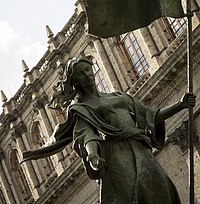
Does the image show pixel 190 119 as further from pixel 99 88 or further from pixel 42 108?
pixel 42 108

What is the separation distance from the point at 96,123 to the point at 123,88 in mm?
15656

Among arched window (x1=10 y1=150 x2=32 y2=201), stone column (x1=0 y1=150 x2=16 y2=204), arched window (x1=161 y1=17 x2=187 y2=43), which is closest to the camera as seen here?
arched window (x1=161 y1=17 x2=187 y2=43)

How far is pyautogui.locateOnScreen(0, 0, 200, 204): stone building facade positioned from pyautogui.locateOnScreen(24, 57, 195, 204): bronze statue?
1199 cm

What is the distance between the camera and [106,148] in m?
4.81

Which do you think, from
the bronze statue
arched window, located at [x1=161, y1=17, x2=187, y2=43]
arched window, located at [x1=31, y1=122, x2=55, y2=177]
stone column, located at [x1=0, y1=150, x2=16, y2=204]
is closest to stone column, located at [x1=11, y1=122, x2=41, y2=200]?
arched window, located at [x1=31, y1=122, x2=55, y2=177]

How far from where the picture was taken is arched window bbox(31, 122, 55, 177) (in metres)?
24.6

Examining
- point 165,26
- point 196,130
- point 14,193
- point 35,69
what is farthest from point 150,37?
point 14,193

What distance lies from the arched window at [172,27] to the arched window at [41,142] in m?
7.40

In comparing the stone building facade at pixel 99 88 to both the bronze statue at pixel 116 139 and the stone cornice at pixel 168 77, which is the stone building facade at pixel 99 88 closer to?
A: the stone cornice at pixel 168 77

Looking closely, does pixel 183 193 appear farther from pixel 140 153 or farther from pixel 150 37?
pixel 140 153

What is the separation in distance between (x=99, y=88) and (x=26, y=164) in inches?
198

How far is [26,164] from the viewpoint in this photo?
82.8 feet

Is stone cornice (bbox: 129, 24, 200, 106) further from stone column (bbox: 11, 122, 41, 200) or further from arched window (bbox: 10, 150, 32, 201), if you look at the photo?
arched window (bbox: 10, 150, 32, 201)

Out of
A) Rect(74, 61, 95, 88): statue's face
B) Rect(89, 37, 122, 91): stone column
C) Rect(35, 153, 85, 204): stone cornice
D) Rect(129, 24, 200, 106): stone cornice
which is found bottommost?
Rect(74, 61, 95, 88): statue's face
